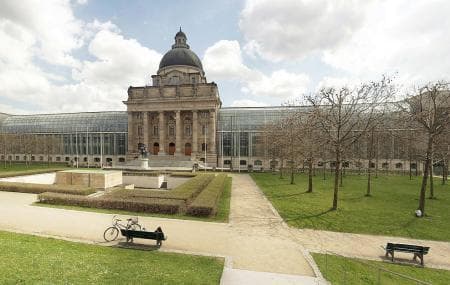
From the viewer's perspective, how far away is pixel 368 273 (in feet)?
28.7

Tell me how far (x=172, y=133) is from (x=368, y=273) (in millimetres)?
56637

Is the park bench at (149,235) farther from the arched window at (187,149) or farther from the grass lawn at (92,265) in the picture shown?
the arched window at (187,149)

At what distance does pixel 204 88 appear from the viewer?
58188 mm

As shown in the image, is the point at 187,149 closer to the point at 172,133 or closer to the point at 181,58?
the point at 172,133

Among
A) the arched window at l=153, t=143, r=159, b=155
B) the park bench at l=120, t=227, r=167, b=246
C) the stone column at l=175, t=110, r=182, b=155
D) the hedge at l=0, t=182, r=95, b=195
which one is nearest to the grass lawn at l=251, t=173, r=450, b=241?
the park bench at l=120, t=227, r=167, b=246

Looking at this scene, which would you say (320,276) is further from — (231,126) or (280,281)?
(231,126)

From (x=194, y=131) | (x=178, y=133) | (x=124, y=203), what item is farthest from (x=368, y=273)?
(x=178, y=133)

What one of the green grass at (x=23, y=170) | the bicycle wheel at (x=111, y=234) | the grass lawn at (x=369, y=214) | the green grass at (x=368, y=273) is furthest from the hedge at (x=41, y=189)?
the green grass at (x=368, y=273)

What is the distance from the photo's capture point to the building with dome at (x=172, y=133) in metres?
57.3

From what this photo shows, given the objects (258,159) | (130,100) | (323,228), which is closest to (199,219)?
(323,228)

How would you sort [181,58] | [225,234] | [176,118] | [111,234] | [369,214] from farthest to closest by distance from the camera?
1. [181,58]
2. [176,118]
3. [369,214]
4. [225,234]
5. [111,234]

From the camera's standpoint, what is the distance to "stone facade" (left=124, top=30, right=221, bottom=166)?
57.8 meters

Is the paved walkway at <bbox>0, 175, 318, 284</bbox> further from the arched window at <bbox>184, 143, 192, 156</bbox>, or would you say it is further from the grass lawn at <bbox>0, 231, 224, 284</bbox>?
the arched window at <bbox>184, 143, 192, 156</bbox>

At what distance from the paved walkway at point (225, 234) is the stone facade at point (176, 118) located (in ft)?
134
